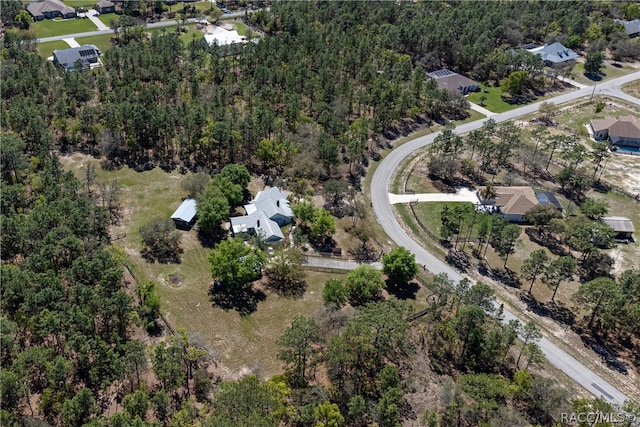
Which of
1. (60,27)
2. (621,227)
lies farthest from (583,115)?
(60,27)

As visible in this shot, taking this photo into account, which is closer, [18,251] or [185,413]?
[185,413]

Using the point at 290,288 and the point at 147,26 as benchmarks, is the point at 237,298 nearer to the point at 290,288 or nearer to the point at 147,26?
the point at 290,288

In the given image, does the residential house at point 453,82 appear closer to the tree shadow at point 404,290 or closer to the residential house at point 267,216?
the residential house at point 267,216

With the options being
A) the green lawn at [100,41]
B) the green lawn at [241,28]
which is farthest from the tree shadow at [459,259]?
the green lawn at [100,41]

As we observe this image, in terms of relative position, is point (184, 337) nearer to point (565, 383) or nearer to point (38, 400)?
point (38, 400)

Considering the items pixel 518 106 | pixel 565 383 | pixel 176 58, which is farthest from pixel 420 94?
pixel 565 383
